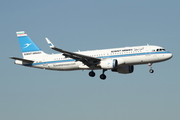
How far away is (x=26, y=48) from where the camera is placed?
71812 mm

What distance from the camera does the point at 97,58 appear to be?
6247cm

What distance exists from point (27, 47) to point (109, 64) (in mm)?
17662

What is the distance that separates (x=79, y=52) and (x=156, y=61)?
12755 mm

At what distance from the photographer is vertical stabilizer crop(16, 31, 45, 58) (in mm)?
70550

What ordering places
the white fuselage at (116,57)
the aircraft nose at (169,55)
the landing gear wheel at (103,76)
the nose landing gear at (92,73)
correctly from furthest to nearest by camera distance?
the landing gear wheel at (103,76), the nose landing gear at (92,73), the aircraft nose at (169,55), the white fuselage at (116,57)

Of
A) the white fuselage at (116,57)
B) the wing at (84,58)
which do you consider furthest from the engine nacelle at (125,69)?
A: the wing at (84,58)

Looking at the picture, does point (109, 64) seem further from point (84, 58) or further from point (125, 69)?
point (125, 69)

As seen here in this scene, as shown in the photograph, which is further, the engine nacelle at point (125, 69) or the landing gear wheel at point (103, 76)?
the engine nacelle at point (125, 69)

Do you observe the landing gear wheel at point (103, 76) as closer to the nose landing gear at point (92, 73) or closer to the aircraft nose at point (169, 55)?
the nose landing gear at point (92, 73)

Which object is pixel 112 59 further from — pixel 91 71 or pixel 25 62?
pixel 25 62

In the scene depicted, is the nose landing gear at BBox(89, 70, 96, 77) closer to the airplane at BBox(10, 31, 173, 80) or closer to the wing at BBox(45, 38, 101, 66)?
the airplane at BBox(10, 31, 173, 80)

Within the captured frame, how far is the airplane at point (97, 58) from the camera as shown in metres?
60.8

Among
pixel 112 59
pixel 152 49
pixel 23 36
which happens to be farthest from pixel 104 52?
pixel 23 36

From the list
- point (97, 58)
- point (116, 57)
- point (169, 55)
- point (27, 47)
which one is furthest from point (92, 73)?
point (27, 47)
